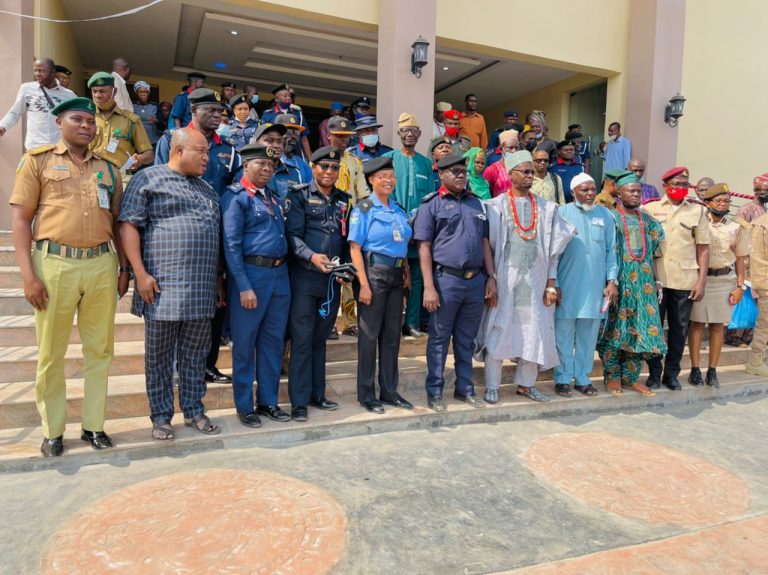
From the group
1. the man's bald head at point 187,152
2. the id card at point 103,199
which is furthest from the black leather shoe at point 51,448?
the man's bald head at point 187,152

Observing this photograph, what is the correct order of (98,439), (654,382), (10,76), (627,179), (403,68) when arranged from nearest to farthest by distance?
(98,439), (627,179), (654,382), (10,76), (403,68)

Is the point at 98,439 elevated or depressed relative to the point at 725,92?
depressed

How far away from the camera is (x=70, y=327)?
3461 millimetres

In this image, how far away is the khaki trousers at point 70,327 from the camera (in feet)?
10.8

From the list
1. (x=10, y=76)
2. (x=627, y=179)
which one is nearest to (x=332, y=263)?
(x=627, y=179)

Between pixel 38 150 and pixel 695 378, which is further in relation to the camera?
pixel 695 378

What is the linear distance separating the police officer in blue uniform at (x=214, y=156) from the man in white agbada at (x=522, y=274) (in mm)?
2217

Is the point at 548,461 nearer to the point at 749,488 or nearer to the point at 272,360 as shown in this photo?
the point at 749,488

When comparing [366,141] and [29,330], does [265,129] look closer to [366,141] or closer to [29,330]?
[366,141]

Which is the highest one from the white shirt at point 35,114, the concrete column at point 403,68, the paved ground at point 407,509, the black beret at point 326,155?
the concrete column at point 403,68

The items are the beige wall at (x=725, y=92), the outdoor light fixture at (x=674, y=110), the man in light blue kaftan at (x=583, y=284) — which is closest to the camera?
the man in light blue kaftan at (x=583, y=284)

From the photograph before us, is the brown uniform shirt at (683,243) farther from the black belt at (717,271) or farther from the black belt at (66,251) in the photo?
the black belt at (66,251)

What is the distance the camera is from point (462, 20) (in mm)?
8602

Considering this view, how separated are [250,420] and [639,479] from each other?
2.66 m
